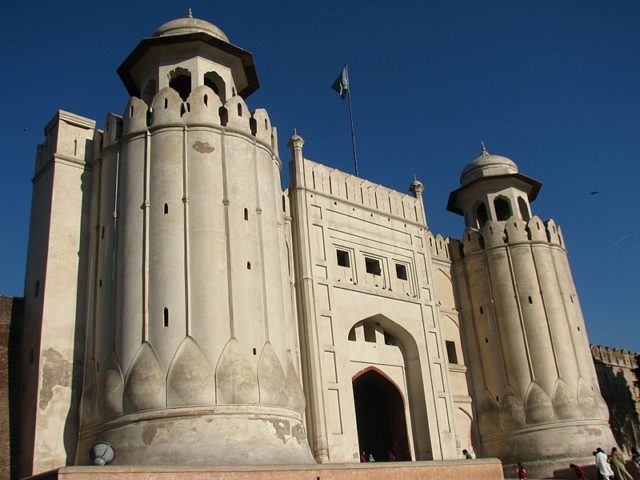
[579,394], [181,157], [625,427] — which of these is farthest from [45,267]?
[625,427]

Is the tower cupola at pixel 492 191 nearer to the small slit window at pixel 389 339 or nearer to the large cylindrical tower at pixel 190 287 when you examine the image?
the small slit window at pixel 389 339

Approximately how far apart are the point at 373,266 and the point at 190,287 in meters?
9.41

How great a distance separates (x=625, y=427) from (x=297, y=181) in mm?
21033

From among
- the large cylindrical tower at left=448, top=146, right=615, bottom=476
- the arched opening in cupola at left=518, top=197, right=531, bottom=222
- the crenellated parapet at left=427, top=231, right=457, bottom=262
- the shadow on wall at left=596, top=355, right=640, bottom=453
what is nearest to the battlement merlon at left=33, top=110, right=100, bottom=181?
the crenellated parapet at left=427, top=231, right=457, bottom=262

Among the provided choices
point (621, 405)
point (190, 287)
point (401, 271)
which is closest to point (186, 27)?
point (190, 287)

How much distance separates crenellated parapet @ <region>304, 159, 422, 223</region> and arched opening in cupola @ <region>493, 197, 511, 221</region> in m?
4.36

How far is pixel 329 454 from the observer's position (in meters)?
20.1

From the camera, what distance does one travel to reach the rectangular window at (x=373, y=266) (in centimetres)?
2519

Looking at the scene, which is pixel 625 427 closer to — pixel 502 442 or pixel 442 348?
pixel 502 442

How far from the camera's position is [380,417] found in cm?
2517

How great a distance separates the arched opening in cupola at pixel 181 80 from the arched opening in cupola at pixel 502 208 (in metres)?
13.9

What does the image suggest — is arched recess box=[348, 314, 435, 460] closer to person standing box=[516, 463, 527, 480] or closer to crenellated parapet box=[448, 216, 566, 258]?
person standing box=[516, 463, 527, 480]

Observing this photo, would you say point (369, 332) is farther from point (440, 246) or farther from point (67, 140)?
point (67, 140)

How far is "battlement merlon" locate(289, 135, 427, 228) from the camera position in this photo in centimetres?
2406
